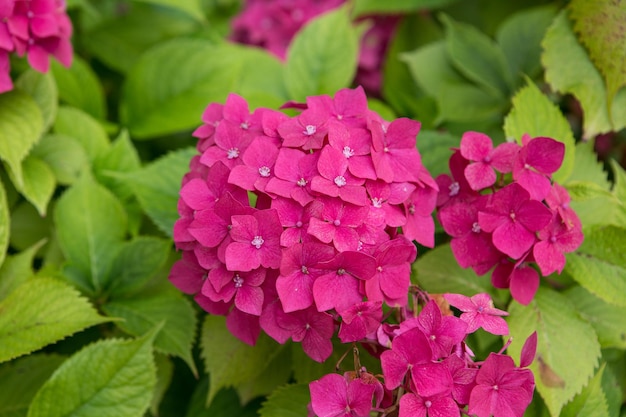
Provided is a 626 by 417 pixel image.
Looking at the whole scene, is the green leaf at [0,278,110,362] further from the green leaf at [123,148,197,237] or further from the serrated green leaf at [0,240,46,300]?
the green leaf at [123,148,197,237]

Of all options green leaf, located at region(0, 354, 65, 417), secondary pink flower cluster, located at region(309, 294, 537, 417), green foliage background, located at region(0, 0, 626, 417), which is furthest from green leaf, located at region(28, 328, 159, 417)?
secondary pink flower cluster, located at region(309, 294, 537, 417)

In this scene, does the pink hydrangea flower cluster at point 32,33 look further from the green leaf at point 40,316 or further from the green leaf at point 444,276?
the green leaf at point 444,276

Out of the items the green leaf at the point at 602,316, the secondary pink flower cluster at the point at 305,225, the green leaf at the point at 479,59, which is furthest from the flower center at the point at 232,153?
the green leaf at the point at 479,59

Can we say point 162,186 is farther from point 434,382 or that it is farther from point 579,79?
point 579,79

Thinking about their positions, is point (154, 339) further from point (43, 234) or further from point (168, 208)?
point (43, 234)

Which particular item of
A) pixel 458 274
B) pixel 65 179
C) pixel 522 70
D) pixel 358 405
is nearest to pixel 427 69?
pixel 522 70

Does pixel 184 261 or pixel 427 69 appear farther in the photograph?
pixel 427 69

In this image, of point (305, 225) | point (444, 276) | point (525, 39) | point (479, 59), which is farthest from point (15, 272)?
point (525, 39)
